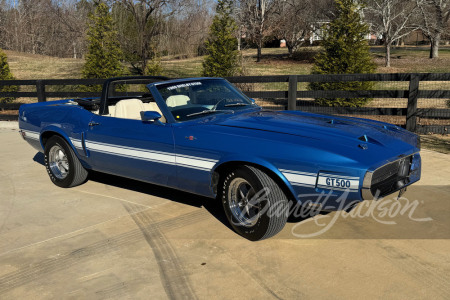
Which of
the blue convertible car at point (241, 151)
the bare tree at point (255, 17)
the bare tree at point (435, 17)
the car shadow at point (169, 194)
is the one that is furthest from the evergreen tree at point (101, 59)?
the bare tree at point (435, 17)

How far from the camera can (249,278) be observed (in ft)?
10.9

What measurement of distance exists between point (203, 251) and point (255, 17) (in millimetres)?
34574

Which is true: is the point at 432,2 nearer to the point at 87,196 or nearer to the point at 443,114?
the point at 443,114

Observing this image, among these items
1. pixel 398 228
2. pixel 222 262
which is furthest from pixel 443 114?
pixel 222 262

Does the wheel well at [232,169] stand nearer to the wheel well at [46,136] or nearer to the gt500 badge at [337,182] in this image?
the gt500 badge at [337,182]

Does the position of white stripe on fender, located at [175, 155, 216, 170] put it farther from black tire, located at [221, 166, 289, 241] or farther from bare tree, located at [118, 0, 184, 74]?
bare tree, located at [118, 0, 184, 74]

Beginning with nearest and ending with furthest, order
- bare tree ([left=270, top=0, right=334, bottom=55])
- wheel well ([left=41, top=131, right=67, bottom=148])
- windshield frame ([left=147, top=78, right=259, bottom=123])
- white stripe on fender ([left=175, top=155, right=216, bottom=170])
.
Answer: white stripe on fender ([left=175, top=155, right=216, bottom=170]), windshield frame ([left=147, top=78, right=259, bottom=123]), wheel well ([left=41, top=131, right=67, bottom=148]), bare tree ([left=270, top=0, right=334, bottom=55])

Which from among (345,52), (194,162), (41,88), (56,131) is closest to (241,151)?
(194,162)

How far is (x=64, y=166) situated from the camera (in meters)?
5.95

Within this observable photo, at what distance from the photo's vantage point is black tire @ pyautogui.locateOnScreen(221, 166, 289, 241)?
3.73 metres

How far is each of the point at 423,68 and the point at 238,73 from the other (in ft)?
60.4

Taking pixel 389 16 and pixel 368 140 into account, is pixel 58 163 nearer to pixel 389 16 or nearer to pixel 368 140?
pixel 368 140

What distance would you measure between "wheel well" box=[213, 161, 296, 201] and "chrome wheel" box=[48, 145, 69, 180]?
2.65 metres

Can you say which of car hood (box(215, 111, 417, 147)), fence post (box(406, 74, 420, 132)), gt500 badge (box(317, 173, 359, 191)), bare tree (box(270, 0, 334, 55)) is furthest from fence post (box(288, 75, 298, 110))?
bare tree (box(270, 0, 334, 55))
